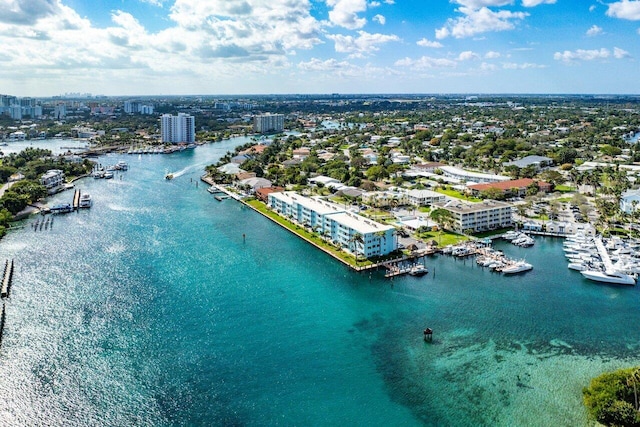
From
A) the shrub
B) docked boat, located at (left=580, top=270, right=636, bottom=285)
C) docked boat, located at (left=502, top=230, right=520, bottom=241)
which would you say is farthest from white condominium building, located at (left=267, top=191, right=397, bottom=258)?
the shrub

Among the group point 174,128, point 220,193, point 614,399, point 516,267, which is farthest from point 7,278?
point 174,128

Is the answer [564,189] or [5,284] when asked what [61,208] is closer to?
[5,284]

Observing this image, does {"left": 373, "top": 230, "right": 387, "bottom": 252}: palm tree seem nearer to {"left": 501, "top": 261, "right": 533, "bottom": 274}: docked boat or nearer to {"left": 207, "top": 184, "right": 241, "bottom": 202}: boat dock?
{"left": 501, "top": 261, "right": 533, "bottom": 274}: docked boat

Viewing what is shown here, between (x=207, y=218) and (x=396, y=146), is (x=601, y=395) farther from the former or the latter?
(x=396, y=146)

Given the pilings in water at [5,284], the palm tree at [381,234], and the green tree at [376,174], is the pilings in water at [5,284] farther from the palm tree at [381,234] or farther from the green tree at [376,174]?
the green tree at [376,174]

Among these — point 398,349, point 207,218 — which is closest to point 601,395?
point 398,349

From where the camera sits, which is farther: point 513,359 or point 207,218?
point 207,218
